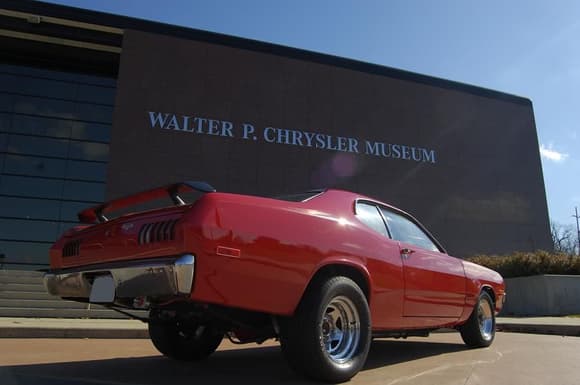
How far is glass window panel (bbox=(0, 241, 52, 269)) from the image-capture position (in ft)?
56.9

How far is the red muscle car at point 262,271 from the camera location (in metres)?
3.06

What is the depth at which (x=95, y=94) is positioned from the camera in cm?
2048

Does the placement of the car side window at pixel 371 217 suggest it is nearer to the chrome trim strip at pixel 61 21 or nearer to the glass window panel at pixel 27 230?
the glass window panel at pixel 27 230

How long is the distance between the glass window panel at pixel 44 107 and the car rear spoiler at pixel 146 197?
1720 centimetres

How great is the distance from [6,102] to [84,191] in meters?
4.97

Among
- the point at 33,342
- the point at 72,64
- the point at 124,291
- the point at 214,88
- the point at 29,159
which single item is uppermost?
the point at 72,64

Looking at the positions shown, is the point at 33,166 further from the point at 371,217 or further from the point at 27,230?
the point at 371,217

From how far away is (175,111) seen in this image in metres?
18.7

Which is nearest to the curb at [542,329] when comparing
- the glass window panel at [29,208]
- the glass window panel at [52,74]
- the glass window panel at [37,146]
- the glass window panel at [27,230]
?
the glass window panel at [27,230]

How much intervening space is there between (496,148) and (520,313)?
1273cm

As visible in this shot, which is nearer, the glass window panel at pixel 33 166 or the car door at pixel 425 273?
the car door at pixel 425 273

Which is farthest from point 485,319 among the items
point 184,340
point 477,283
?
point 184,340

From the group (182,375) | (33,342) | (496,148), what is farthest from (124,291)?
(496,148)

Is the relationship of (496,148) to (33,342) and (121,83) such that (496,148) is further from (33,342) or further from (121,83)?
(33,342)
